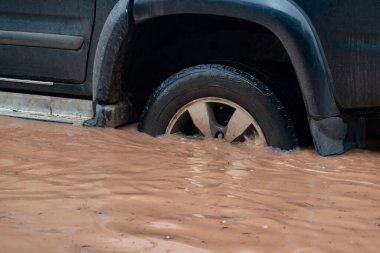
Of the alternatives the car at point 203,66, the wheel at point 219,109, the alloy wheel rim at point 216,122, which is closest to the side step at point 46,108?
the car at point 203,66

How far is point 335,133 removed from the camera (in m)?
3.10

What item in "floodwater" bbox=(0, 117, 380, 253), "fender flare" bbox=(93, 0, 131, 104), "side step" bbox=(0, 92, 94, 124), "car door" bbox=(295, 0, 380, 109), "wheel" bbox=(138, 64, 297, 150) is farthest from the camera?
"side step" bbox=(0, 92, 94, 124)

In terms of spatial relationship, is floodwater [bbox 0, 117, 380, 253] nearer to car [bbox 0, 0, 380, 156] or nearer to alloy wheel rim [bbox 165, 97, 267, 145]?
alloy wheel rim [bbox 165, 97, 267, 145]

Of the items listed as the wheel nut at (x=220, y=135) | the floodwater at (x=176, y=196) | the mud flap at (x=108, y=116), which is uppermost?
the mud flap at (x=108, y=116)

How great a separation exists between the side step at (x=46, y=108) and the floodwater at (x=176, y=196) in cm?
19

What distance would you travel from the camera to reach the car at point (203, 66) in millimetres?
2941

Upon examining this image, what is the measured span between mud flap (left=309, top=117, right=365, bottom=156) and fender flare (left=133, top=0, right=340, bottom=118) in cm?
5

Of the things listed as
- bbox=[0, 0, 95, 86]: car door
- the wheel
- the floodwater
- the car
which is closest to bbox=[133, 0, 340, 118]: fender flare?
the car

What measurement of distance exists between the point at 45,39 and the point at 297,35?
5.47 ft

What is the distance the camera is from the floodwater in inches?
76.6

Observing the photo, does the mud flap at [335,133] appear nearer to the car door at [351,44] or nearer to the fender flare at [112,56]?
the car door at [351,44]

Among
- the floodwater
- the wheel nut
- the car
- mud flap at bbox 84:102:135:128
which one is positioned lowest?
the floodwater

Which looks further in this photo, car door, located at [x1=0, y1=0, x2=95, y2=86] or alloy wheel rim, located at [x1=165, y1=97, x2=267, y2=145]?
car door, located at [x1=0, y1=0, x2=95, y2=86]

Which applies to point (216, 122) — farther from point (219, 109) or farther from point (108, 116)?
point (108, 116)
